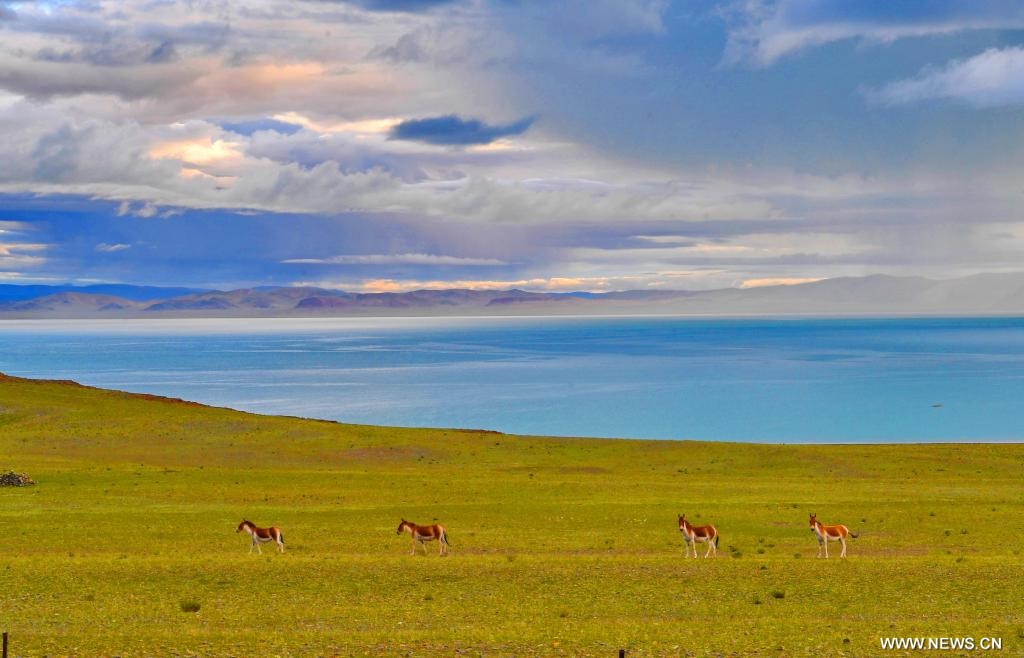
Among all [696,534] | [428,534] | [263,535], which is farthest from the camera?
[428,534]

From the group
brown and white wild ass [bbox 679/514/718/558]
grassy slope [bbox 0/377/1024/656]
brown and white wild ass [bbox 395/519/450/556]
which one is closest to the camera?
grassy slope [bbox 0/377/1024/656]

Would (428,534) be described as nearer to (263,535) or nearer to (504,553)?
(504,553)

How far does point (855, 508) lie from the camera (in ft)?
141

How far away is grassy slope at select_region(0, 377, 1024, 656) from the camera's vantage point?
779 inches

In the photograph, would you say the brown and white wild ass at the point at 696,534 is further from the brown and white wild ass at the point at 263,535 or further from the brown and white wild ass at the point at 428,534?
the brown and white wild ass at the point at 263,535

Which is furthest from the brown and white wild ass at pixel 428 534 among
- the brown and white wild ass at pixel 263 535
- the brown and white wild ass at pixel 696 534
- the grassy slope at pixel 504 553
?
the brown and white wild ass at pixel 696 534

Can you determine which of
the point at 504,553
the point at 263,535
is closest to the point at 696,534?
the point at 504,553

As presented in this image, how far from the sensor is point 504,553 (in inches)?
1230

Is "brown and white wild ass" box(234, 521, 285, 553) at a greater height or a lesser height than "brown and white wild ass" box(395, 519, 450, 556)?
lesser

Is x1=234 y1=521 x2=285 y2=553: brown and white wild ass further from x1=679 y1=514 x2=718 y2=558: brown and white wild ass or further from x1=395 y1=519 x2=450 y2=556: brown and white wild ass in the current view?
x1=679 y1=514 x2=718 y2=558: brown and white wild ass

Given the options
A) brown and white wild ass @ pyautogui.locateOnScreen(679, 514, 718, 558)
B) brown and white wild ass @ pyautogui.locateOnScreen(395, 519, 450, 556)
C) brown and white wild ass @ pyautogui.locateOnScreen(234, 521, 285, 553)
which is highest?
brown and white wild ass @ pyautogui.locateOnScreen(679, 514, 718, 558)

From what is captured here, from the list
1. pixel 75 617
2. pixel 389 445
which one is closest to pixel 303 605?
pixel 75 617

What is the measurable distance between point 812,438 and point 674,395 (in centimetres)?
5140

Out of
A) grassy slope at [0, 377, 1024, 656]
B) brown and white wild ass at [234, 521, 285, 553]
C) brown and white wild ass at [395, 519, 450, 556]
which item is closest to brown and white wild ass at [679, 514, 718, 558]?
grassy slope at [0, 377, 1024, 656]
